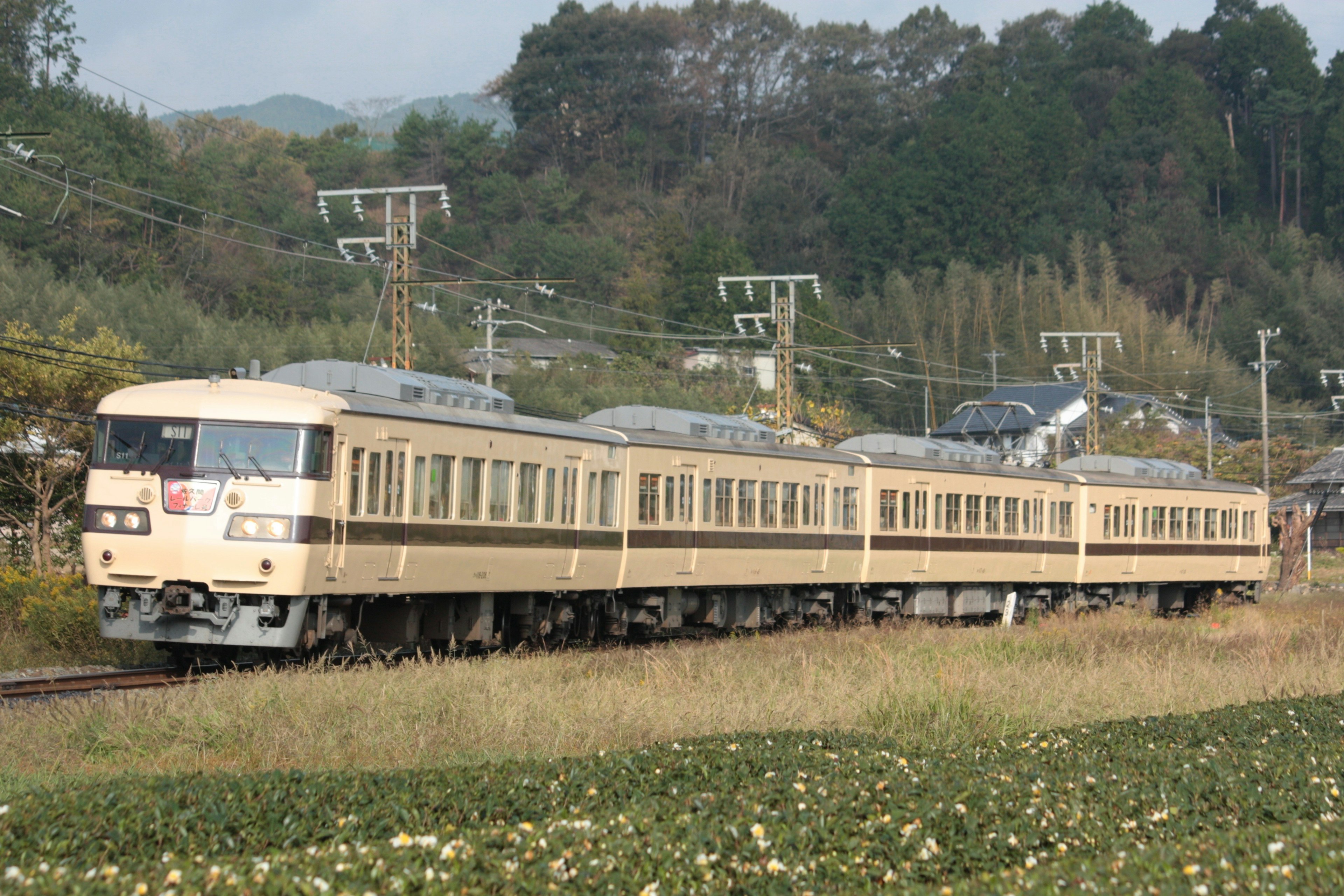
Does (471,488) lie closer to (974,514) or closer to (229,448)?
(229,448)

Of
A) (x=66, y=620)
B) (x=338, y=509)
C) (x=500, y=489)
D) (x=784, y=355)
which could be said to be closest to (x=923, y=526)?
(x=784, y=355)

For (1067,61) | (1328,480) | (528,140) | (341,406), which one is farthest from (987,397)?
(341,406)

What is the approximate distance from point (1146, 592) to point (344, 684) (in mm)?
23995

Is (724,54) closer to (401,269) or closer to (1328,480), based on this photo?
(1328,480)

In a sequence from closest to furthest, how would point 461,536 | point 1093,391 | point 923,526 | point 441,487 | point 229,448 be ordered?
point 229,448
point 441,487
point 461,536
point 923,526
point 1093,391

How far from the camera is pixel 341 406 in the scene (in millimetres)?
14273

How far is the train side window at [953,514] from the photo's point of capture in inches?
1019

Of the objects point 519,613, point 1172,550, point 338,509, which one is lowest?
point 519,613

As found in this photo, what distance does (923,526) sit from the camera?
25328 mm

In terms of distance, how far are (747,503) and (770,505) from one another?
0.63 meters

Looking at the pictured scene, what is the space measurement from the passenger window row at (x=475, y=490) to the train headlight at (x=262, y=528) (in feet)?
2.87

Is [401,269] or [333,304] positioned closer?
[401,269]

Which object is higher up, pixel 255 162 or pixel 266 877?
pixel 255 162

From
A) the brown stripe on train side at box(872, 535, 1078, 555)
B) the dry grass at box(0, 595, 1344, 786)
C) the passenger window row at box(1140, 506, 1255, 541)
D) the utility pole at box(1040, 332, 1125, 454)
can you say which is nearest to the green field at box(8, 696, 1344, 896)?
the dry grass at box(0, 595, 1344, 786)
